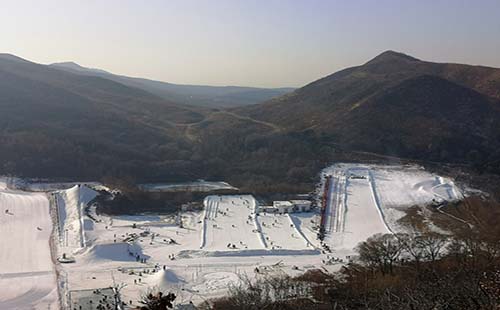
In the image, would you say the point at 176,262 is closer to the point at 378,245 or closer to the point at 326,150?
the point at 378,245

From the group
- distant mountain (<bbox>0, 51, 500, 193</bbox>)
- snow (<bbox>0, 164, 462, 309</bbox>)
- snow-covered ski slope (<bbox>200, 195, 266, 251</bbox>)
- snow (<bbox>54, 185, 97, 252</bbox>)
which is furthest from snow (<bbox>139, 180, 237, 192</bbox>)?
snow (<bbox>54, 185, 97, 252</bbox>)

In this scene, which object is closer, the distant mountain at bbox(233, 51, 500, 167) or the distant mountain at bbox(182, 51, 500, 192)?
the distant mountain at bbox(182, 51, 500, 192)

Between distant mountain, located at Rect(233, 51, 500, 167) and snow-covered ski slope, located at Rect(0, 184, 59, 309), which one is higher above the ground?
distant mountain, located at Rect(233, 51, 500, 167)

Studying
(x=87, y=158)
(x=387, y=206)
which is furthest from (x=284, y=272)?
(x=87, y=158)

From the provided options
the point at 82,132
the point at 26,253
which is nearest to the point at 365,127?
the point at 82,132

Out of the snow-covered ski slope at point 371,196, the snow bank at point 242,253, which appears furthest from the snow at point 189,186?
the snow bank at point 242,253

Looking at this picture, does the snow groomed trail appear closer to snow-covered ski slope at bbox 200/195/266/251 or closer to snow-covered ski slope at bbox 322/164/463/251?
snow-covered ski slope at bbox 322/164/463/251
